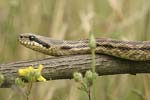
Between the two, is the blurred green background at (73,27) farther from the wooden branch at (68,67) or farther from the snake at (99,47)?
the wooden branch at (68,67)

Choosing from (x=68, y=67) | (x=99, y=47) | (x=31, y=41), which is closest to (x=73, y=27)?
(x=31, y=41)

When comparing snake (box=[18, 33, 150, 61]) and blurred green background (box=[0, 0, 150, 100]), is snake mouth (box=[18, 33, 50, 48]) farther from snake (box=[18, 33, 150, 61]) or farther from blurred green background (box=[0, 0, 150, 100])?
blurred green background (box=[0, 0, 150, 100])

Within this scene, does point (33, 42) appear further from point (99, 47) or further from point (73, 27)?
point (73, 27)

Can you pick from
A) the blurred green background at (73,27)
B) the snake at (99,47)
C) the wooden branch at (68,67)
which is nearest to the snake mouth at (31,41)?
the snake at (99,47)

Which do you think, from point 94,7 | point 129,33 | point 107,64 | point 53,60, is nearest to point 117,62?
point 107,64

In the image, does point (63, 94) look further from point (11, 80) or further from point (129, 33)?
point (11, 80)

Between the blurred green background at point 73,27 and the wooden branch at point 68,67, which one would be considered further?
the blurred green background at point 73,27

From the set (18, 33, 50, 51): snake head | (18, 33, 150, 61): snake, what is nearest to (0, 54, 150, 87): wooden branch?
(18, 33, 150, 61): snake
